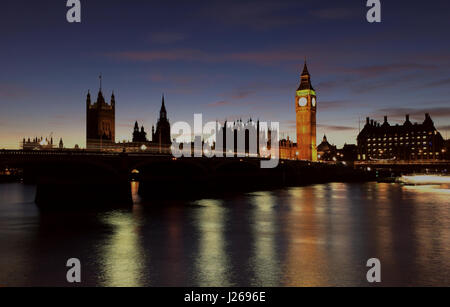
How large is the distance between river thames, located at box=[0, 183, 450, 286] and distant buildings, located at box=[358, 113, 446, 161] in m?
124

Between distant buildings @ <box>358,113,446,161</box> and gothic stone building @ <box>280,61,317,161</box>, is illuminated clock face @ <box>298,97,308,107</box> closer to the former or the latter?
gothic stone building @ <box>280,61,317,161</box>

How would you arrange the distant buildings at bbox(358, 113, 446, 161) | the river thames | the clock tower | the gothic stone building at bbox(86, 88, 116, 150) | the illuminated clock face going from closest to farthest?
the river thames, the gothic stone building at bbox(86, 88, 116, 150), the clock tower, the illuminated clock face, the distant buildings at bbox(358, 113, 446, 161)

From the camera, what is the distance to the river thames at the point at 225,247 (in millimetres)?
14977

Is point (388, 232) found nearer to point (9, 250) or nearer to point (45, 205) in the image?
point (9, 250)

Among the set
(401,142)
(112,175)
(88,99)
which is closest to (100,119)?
(88,99)

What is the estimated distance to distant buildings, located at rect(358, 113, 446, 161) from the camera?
148375 millimetres

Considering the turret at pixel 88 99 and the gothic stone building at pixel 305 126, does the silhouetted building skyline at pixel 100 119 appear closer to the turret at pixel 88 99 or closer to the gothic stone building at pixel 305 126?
the turret at pixel 88 99

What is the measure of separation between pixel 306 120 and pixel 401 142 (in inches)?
1648

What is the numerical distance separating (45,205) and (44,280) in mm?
28349

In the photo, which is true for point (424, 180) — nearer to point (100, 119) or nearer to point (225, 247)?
point (225, 247)

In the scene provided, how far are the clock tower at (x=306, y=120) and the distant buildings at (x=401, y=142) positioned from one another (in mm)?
32795

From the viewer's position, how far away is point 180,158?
50000mm

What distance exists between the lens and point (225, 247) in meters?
20.3

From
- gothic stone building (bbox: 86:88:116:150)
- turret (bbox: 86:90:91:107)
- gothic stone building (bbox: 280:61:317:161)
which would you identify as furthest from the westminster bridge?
Answer: turret (bbox: 86:90:91:107)
